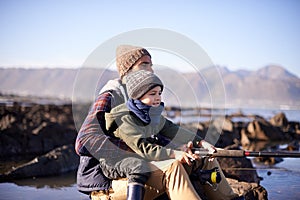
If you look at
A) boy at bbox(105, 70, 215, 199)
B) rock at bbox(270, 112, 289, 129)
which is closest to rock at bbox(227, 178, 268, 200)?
boy at bbox(105, 70, 215, 199)

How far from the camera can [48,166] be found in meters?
7.09

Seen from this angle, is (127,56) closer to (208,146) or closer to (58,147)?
(208,146)

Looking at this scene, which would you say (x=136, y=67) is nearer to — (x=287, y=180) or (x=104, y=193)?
(x=104, y=193)

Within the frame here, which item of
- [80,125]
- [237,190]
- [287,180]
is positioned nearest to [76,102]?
[80,125]

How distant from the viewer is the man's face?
379cm

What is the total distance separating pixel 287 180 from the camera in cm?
614

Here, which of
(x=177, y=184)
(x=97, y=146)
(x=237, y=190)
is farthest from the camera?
(x=237, y=190)

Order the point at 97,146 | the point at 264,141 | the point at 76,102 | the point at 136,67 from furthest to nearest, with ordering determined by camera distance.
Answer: the point at 264,141, the point at 76,102, the point at 136,67, the point at 97,146

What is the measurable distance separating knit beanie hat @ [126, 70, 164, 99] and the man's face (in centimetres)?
24

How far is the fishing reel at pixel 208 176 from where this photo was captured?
11.5 feet

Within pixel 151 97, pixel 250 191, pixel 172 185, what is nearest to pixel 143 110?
pixel 151 97

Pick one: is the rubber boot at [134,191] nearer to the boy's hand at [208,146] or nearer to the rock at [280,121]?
the boy's hand at [208,146]

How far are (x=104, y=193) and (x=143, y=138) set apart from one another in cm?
63

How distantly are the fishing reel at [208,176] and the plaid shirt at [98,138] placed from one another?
26.2 inches
